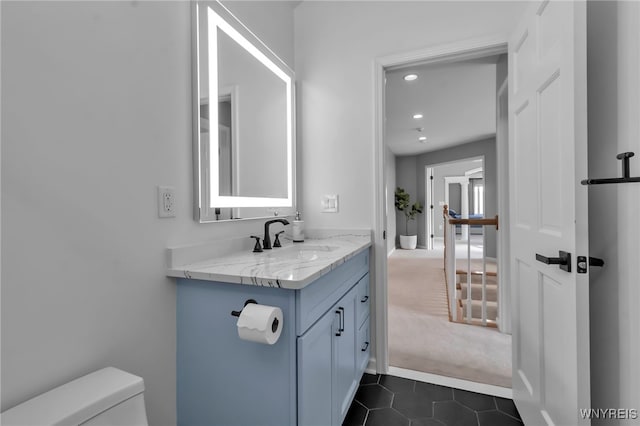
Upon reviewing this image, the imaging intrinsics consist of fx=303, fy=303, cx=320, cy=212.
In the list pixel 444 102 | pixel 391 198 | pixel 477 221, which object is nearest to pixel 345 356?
pixel 477 221

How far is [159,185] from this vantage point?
1176mm

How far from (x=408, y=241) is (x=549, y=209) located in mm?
6975

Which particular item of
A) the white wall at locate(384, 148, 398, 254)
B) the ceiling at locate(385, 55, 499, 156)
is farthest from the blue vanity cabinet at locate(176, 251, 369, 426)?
the white wall at locate(384, 148, 398, 254)

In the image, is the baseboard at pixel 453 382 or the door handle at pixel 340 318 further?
the baseboard at pixel 453 382

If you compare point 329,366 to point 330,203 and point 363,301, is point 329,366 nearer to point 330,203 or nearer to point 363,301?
point 363,301

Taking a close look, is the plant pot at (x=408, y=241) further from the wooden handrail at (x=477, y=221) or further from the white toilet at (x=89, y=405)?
the white toilet at (x=89, y=405)

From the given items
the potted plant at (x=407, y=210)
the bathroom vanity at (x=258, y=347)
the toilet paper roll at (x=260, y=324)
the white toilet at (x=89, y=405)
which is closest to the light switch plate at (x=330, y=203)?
the bathroom vanity at (x=258, y=347)

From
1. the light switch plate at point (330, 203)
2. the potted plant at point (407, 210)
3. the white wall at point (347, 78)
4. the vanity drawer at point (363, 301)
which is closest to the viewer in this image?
the vanity drawer at point (363, 301)

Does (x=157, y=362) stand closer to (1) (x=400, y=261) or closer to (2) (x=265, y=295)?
(2) (x=265, y=295)

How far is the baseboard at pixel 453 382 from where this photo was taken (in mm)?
1787

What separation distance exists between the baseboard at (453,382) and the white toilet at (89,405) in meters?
1.63

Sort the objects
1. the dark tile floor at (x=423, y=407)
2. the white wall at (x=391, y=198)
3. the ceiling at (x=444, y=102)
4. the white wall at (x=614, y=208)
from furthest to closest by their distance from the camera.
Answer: the white wall at (x=391, y=198), the ceiling at (x=444, y=102), the dark tile floor at (x=423, y=407), the white wall at (x=614, y=208)

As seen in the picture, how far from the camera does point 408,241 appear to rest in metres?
7.99

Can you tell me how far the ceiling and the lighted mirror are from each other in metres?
0.89
